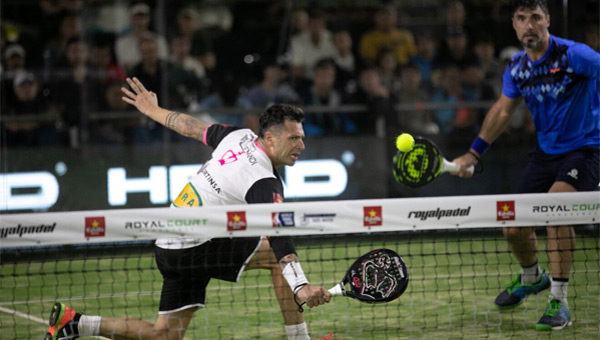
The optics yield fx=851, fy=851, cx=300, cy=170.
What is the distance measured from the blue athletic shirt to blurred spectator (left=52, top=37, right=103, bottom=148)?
5931 mm

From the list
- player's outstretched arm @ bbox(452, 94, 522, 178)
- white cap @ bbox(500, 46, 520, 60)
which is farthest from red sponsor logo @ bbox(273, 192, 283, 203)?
white cap @ bbox(500, 46, 520, 60)

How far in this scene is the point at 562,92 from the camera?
6410 millimetres

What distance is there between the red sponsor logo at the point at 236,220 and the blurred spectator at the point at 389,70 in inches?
253

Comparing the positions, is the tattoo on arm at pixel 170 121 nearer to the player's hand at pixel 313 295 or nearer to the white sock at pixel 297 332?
the white sock at pixel 297 332

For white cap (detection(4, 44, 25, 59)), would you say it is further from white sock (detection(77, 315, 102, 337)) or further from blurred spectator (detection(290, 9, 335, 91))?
white sock (detection(77, 315, 102, 337))

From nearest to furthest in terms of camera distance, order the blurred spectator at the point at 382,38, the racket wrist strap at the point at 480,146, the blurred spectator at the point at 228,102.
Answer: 1. the racket wrist strap at the point at 480,146
2. the blurred spectator at the point at 228,102
3. the blurred spectator at the point at 382,38

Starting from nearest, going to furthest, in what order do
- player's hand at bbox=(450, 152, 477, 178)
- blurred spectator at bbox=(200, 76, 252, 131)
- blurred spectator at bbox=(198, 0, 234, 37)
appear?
A: player's hand at bbox=(450, 152, 477, 178)
blurred spectator at bbox=(200, 76, 252, 131)
blurred spectator at bbox=(198, 0, 234, 37)

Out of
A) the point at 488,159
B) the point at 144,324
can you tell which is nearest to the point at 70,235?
the point at 144,324

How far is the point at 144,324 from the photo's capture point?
5445 millimetres

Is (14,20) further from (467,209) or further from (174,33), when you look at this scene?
(467,209)

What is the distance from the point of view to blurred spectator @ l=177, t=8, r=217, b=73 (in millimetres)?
10984

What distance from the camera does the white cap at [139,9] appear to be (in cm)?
1094

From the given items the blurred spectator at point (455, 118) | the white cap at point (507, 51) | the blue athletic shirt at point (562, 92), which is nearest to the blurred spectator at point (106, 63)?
the blurred spectator at point (455, 118)

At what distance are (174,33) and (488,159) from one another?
14.5 ft
